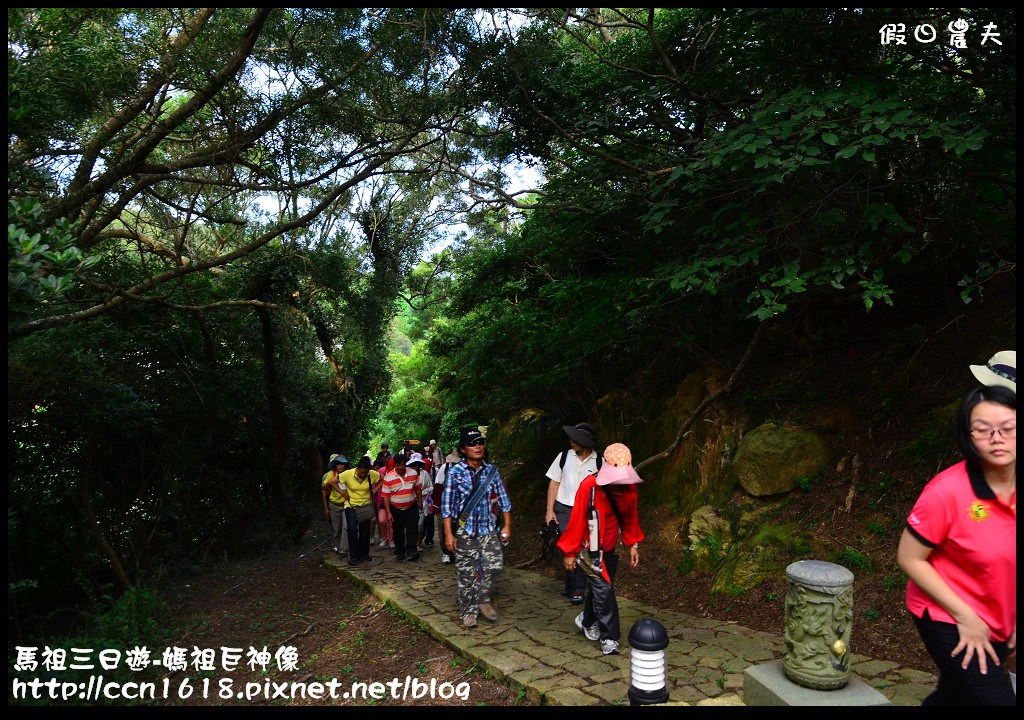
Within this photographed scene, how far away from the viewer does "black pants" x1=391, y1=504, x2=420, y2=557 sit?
994 cm

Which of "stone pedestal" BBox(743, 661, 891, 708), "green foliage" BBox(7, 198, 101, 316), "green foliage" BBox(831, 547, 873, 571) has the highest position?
"green foliage" BBox(7, 198, 101, 316)

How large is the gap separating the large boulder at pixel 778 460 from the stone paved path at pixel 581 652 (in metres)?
1.83

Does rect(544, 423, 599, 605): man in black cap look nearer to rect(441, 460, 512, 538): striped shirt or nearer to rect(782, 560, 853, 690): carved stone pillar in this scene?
rect(441, 460, 512, 538): striped shirt

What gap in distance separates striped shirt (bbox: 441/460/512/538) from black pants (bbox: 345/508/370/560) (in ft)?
13.2

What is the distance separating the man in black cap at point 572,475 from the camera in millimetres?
6266

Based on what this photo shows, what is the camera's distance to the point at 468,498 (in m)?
6.32

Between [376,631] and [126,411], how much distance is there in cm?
566

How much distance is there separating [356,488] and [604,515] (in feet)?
18.7

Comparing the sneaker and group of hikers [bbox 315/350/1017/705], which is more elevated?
group of hikers [bbox 315/350/1017/705]

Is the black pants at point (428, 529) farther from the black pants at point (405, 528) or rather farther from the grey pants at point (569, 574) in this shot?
the grey pants at point (569, 574)

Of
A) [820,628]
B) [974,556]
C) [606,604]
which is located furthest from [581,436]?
[974,556]

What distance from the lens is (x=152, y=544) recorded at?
11602 mm

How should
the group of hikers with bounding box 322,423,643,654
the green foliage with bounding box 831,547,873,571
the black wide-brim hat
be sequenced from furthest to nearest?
the black wide-brim hat
the green foliage with bounding box 831,547,873,571
the group of hikers with bounding box 322,423,643,654

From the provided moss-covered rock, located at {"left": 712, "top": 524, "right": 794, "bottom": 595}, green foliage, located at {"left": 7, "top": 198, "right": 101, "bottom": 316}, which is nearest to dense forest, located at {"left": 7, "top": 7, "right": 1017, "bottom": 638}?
green foliage, located at {"left": 7, "top": 198, "right": 101, "bottom": 316}
